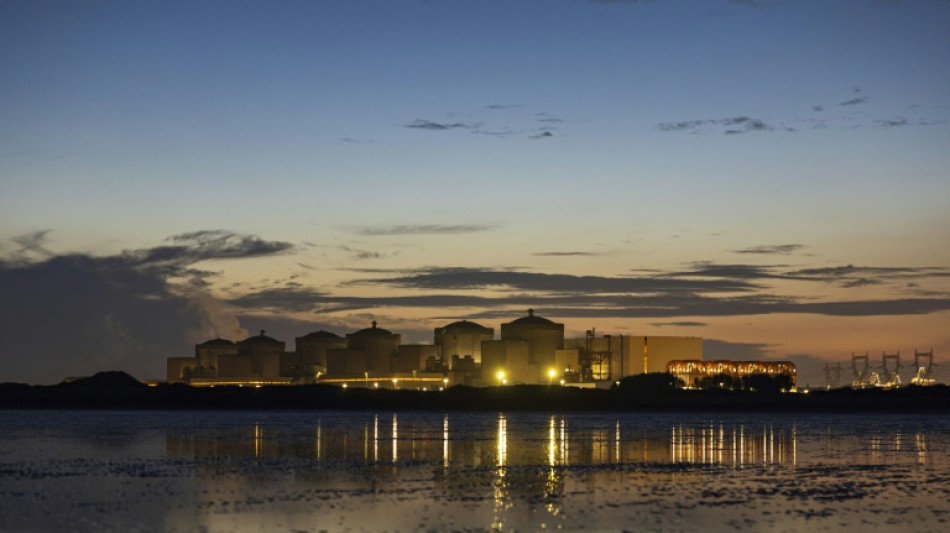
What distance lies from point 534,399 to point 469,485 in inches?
3714

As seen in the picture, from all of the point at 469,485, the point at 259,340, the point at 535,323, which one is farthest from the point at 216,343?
the point at 469,485

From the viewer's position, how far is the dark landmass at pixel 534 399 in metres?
123

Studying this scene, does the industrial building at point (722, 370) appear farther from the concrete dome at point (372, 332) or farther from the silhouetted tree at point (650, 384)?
the concrete dome at point (372, 332)

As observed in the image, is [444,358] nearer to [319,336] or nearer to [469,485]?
[319,336]

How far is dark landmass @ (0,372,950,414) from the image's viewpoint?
405 feet

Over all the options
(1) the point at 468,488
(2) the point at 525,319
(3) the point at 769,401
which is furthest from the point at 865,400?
(1) the point at 468,488

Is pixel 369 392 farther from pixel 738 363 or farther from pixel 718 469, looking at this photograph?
pixel 718 469

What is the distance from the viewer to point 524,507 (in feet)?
87.7

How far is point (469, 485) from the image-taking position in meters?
31.5

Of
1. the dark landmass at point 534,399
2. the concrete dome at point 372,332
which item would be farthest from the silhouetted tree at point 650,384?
the concrete dome at point 372,332

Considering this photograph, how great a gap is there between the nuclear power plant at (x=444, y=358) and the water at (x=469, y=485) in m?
82.2

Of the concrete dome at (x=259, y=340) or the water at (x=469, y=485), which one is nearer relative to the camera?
the water at (x=469, y=485)

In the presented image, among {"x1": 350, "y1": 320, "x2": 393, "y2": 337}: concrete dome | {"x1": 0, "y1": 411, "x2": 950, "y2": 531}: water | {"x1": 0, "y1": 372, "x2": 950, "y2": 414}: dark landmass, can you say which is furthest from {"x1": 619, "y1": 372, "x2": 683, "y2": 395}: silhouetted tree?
{"x1": 0, "y1": 411, "x2": 950, "y2": 531}: water

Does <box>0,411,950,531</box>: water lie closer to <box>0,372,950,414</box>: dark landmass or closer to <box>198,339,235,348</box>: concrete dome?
<box>0,372,950,414</box>: dark landmass
